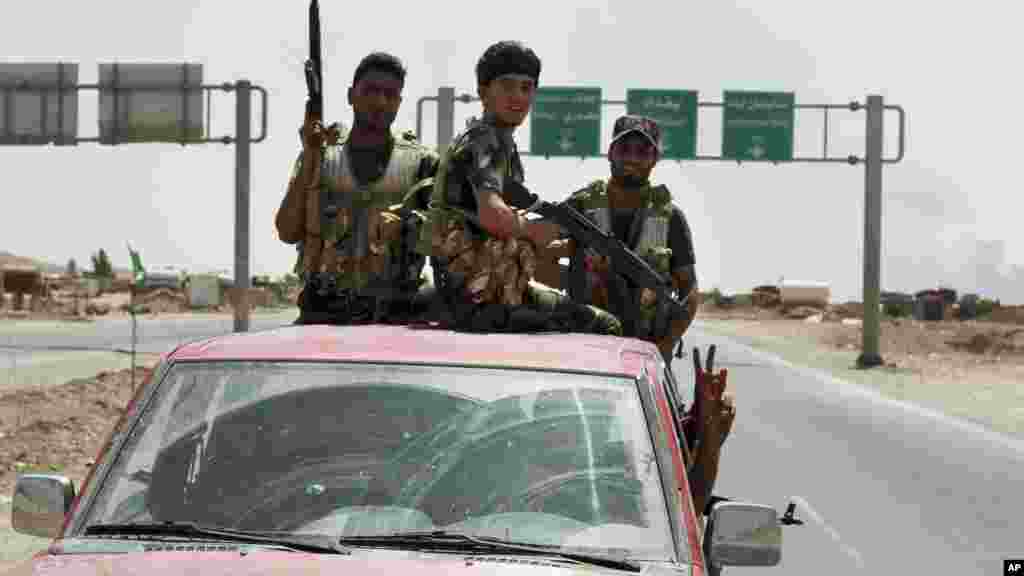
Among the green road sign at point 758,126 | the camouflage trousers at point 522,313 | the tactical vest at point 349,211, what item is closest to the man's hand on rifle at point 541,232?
the camouflage trousers at point 522,313

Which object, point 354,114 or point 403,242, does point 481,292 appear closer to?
point 403,242

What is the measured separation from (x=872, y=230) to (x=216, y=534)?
140 ft

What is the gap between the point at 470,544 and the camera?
398 cm

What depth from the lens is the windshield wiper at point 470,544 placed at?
13.0 feet

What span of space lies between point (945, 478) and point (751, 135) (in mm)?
30289

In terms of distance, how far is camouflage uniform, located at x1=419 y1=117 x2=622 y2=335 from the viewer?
17.8 feet

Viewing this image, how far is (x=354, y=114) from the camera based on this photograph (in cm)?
727

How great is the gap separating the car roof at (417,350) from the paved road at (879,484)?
5918 mm

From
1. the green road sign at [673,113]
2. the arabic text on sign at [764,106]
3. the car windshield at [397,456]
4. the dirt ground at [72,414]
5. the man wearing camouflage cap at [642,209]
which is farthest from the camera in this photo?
the arabic text on sign at [764,106]

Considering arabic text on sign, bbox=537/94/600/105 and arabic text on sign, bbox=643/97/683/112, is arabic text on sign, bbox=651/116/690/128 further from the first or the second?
arabic text on sign, bbox=537/94/600/105

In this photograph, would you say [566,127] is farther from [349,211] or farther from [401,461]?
[401,461]

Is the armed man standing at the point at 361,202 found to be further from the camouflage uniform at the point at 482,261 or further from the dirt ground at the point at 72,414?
the dirt ground at the point at 72,414

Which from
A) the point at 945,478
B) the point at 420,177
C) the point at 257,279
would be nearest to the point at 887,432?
the point at 945,478

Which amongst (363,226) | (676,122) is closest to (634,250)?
(363,226)
